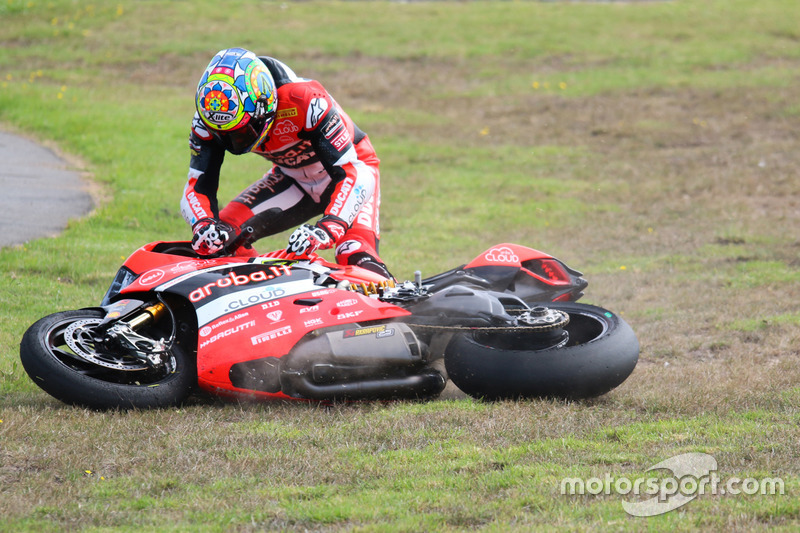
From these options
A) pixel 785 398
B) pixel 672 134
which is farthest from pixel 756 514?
pixel 672 134

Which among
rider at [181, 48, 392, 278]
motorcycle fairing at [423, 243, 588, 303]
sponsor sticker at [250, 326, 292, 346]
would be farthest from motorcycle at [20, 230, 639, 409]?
motorcycle fairing at [423, 243, 588, 303]

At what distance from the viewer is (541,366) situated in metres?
5.64

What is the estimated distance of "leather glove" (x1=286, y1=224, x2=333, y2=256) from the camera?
6.10m

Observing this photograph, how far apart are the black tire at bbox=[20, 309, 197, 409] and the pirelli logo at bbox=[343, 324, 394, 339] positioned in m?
0.99

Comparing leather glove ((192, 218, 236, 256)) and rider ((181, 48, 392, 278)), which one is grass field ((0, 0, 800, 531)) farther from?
rider ((181, 48, 392, 278))

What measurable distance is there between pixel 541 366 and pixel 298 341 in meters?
1.51

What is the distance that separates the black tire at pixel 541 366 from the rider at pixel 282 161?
1.19m

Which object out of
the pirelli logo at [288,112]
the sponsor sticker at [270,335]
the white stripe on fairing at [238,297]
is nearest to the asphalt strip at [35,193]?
the pirelli logo at [288,112]

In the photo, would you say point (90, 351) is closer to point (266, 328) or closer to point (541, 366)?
point (266, 328)

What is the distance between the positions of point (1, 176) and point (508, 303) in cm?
1009

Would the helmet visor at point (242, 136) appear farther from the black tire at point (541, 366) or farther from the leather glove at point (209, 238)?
the black tire at point (541, 366)

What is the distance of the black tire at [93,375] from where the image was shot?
5160mm

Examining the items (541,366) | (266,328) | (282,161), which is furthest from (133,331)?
(541,366)

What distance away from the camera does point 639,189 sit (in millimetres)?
15500
